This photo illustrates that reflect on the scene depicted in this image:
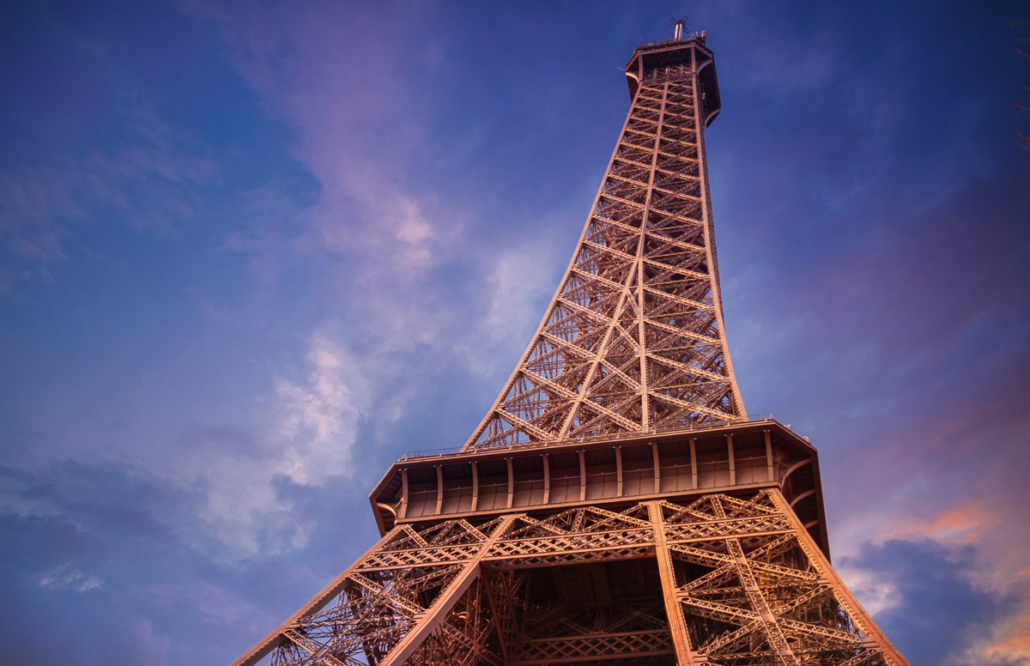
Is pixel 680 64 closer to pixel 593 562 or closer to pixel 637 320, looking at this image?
pixel 637 320

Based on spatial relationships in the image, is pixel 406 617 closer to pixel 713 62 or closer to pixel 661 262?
pixel 661 262

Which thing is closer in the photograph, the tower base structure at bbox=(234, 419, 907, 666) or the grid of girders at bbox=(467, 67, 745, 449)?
the tower base structure at bbox=(234, 419, 907, 666)

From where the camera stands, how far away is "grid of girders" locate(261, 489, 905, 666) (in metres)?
19.9

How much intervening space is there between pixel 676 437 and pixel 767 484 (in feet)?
10.1

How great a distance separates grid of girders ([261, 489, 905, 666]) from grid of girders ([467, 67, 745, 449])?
4952mm

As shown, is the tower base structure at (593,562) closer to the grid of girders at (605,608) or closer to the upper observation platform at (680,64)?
the grid of girders at (605,608)

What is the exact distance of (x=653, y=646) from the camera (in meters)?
27.8

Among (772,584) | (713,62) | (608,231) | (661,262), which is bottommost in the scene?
(772,584)

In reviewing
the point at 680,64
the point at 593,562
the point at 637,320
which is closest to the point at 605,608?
the point at 593,562

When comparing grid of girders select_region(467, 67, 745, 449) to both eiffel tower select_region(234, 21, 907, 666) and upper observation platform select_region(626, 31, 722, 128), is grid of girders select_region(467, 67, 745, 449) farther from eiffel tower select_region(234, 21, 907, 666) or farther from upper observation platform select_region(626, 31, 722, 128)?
upper observation platform select_region(626, 31, 722, 128)

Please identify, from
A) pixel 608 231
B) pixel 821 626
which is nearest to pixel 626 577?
pixel 821 626

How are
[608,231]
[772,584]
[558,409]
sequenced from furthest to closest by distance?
[608,231] < [558,409] < [772,584]

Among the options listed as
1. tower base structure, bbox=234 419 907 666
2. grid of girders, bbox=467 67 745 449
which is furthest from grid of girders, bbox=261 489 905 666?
grid of girders, bbox=467 67 745 449

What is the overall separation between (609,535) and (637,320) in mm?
16534
